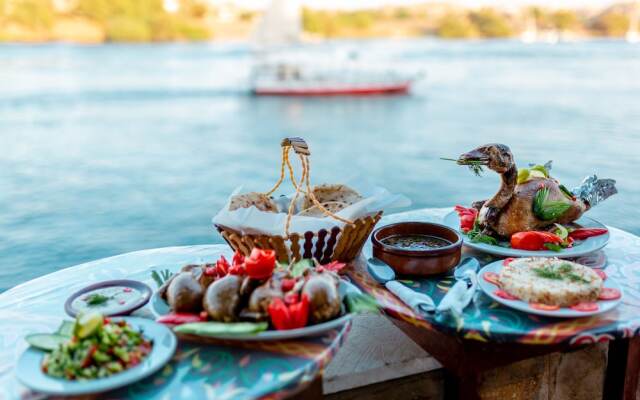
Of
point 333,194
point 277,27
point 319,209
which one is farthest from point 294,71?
point 319,209

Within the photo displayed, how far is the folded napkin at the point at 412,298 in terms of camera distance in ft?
4.83

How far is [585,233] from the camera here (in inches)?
75.0

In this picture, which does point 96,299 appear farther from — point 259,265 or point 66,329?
point 259,265

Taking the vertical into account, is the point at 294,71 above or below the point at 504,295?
below

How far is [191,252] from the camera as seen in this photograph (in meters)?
2.01

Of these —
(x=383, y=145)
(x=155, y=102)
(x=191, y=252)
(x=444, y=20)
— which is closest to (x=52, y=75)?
(x=155, y=102)

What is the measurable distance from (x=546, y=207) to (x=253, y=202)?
2.93 ft

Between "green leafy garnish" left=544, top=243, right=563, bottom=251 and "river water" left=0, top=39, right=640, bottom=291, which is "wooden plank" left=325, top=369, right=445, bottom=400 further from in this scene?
"river water" left=0, top=39, right=640, bottom=291

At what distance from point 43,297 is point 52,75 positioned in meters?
29.0

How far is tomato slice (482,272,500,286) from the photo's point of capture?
5.11 ft

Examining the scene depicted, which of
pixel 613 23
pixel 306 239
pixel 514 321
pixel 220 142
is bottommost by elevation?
pixel 220 142

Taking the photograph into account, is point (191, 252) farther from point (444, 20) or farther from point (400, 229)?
point (444, 20)

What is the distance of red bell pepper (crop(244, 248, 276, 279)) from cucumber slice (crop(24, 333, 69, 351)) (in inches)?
15.7

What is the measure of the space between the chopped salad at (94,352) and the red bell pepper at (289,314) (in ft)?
0.86
